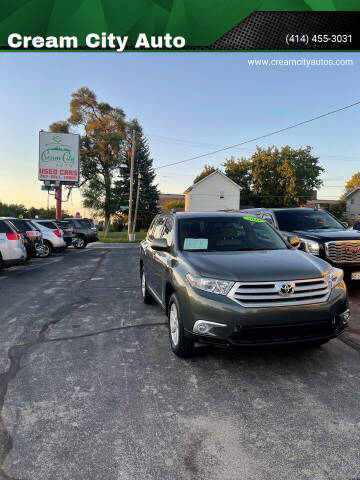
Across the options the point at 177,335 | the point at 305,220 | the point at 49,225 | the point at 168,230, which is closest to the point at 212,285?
the point at 177,335

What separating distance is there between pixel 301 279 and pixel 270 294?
0.37 meters

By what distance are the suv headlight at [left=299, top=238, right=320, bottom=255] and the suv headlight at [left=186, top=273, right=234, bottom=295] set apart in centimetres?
450

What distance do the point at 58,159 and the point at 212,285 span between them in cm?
3206

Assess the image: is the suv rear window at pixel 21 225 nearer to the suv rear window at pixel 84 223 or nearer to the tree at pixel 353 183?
the suv rear window at pixel 84 223

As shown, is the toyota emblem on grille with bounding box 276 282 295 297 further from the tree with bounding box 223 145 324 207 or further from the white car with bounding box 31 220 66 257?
the tree with bounding box 223 145 324 207

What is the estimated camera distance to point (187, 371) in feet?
11.8

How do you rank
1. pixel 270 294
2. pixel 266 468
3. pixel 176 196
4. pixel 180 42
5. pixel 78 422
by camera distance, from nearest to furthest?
pixel 266 468, pixel 78 422, pixel 270 294, pixel 180 42, pixel 176 196

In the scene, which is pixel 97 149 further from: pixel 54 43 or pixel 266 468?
pixel 266 468

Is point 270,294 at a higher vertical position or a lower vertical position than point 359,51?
lower

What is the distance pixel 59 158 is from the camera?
106 feet

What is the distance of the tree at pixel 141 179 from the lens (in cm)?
4816

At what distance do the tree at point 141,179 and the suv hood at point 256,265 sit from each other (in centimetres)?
4422

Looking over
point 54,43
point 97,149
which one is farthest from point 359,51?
point 97,149

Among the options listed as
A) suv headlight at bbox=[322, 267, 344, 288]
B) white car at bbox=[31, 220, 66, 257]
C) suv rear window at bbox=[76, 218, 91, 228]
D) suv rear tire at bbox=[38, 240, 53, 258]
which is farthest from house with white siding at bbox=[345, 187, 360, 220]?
suv headlight at bbox=[322, 267, 344, 288]
